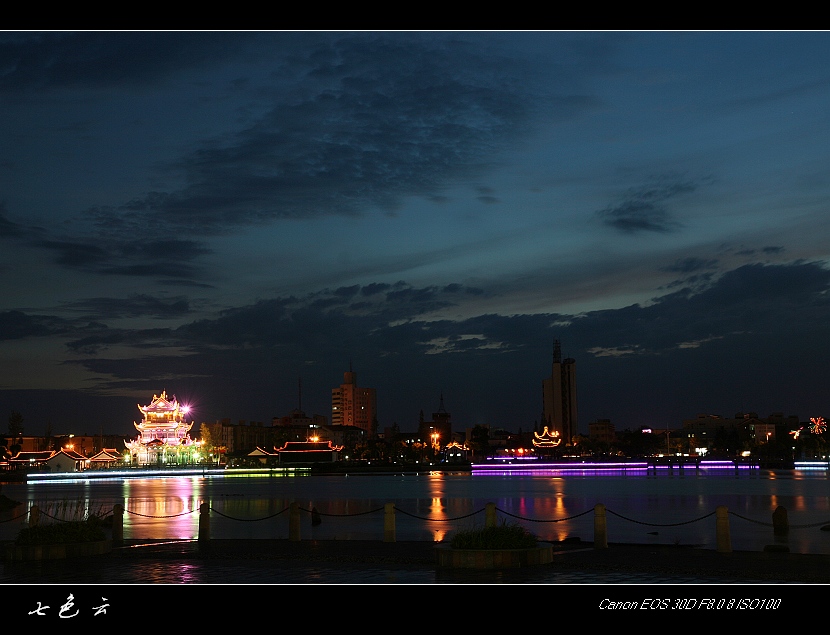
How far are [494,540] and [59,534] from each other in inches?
458

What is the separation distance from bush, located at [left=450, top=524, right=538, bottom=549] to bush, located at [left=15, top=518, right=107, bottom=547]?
10128 mm

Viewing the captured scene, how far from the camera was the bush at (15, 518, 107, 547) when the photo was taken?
24297mm

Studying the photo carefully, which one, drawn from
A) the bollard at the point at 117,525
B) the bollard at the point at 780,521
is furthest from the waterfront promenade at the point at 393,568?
the bollard at the point at 780,521

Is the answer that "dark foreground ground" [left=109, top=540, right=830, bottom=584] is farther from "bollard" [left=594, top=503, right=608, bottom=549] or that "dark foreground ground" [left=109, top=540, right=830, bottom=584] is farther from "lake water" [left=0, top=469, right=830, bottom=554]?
"lake water" [left=0, top=469, right=830, bottom=554]

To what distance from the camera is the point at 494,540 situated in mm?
22047

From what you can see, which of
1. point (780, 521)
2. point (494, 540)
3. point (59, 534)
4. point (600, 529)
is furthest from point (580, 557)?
point (780, 521)

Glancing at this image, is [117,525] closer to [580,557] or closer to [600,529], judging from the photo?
[580,557]

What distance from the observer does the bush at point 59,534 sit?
24.3m

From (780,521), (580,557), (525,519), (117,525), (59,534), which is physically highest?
(59,534)
